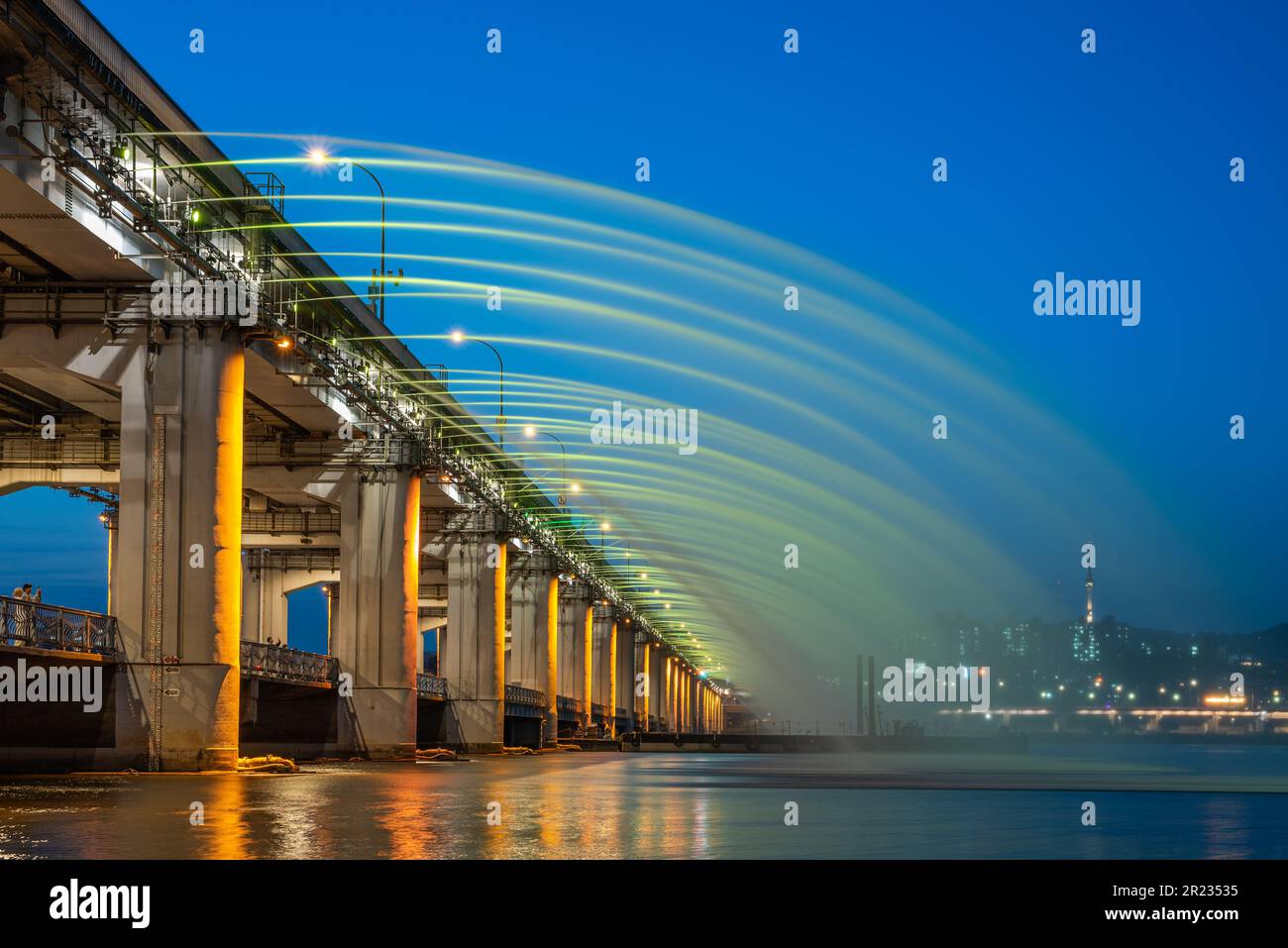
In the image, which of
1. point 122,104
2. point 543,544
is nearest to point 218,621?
point 122,104

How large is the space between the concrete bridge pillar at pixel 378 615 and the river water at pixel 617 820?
26258 millimetres

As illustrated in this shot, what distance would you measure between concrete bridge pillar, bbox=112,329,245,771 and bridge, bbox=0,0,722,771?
0.06 metres

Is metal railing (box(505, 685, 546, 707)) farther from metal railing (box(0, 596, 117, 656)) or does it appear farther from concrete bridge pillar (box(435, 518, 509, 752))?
metal railing (box(0, 596, 117, 656))

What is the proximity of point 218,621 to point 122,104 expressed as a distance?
1314 centimetres

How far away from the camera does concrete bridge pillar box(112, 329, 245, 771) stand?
38.3 metres

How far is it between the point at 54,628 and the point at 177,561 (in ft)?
13.8

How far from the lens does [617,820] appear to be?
19.6 m

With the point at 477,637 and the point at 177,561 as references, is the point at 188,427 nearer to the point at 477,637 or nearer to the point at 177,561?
the point at 177,561

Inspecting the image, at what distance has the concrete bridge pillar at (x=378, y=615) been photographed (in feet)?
196

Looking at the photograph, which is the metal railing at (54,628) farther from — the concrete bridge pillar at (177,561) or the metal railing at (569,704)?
the metal railing at (569,704)
